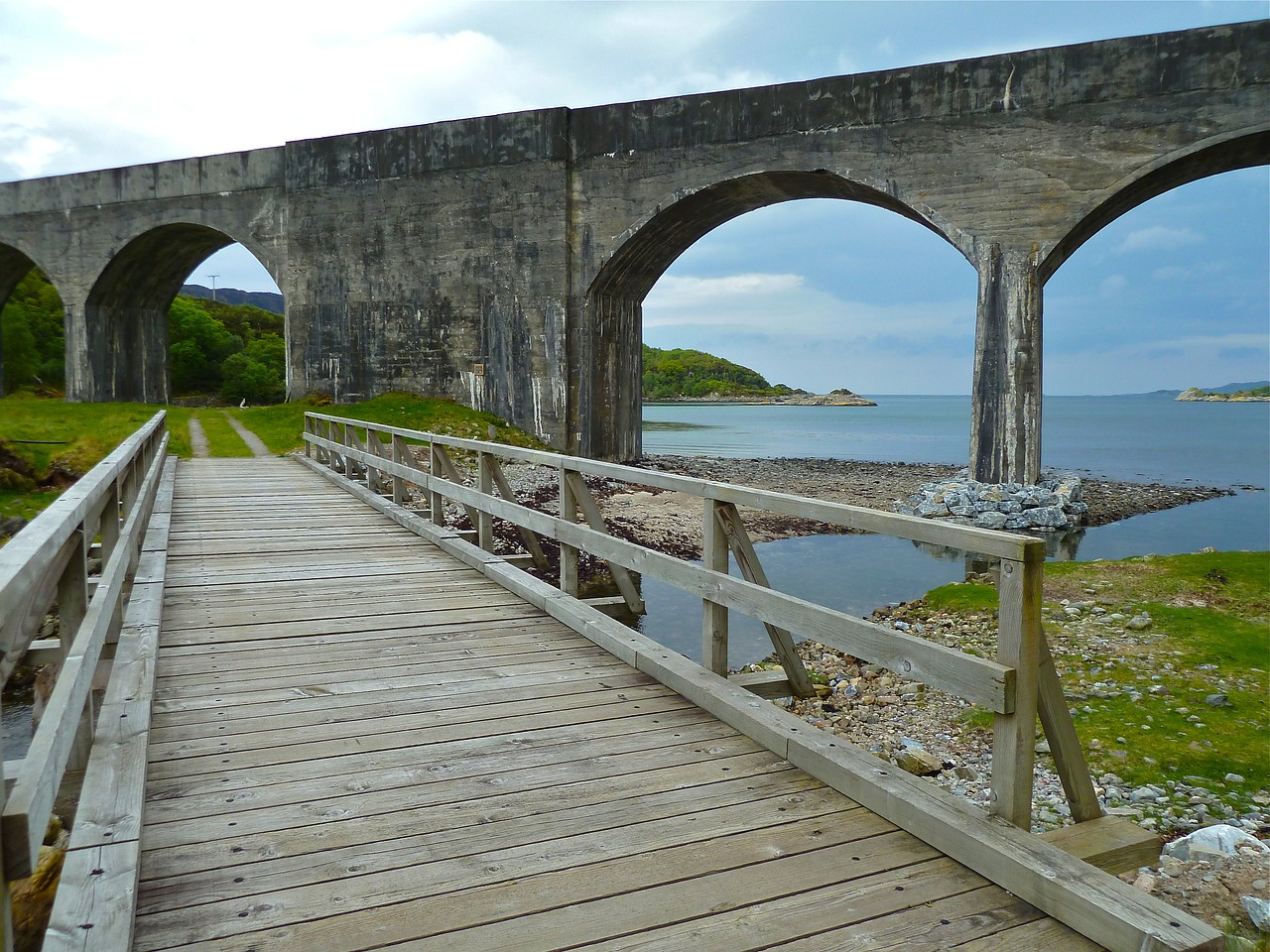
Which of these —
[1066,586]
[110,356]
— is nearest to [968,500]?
[1066,586]

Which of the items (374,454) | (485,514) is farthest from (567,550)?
(374,454)

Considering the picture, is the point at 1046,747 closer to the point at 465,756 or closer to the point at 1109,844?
the point at 1109,844

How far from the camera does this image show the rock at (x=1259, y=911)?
3.11 meters

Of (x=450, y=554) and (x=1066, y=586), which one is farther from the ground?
(x=450, y=554)

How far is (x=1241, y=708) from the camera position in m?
6.33

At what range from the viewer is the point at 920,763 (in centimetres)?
525

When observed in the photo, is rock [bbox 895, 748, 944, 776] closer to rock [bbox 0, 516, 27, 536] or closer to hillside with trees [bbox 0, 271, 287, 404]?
rock [bbox 0, 516, 27, 536]

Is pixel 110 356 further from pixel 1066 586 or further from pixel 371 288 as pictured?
pixel 1066 586

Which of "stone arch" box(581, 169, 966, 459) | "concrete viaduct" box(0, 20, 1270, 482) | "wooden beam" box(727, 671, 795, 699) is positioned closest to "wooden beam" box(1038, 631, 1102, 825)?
"wooden beam" box(727, 671, 795, 699)

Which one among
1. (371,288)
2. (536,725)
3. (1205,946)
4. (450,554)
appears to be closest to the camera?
(1205,946)

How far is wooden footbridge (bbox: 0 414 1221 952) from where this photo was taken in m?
2.13

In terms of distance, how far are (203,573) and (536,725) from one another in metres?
3.84

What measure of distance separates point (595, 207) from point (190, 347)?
4107 centimetres

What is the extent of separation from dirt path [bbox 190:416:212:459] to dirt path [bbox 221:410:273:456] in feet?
2.38
